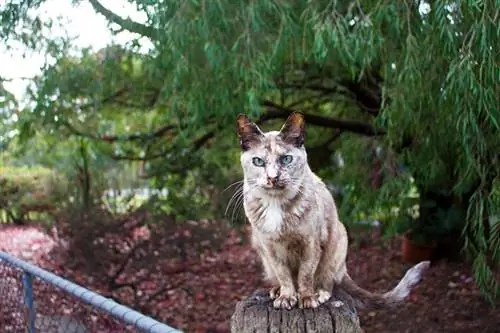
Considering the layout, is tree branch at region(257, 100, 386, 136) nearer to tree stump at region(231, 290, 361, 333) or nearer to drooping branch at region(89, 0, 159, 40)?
drooping branch at region(89, 0, 159, 40)

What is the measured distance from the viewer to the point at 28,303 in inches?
137

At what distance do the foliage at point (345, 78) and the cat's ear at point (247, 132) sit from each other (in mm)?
1765

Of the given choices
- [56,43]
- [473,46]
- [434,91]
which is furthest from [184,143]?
[473,46]

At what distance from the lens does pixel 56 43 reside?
596cm

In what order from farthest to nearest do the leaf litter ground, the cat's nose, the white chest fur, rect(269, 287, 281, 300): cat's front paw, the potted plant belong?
the potted plant, the leaf litter ground, rect(269, 287, 281, 300): cat's front paw, the white chest fur, the cat's nose

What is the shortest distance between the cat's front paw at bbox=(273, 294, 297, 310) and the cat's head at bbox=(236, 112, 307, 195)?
38 cm

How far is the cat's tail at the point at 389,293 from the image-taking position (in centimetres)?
267

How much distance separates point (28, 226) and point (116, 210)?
13.7 ft

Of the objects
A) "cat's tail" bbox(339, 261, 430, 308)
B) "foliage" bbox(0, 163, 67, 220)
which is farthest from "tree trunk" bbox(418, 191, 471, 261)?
"foliage" bbox(0, 163, 67, 220)

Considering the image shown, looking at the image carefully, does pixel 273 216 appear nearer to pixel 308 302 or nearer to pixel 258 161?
pixel 258 161

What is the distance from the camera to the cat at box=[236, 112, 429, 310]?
2320 mm

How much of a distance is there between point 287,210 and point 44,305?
3.33 meters

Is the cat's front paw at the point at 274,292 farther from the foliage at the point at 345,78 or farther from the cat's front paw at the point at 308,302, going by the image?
the foliage at the point at 345,78

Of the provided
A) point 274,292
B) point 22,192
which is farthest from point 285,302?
point 22,192
